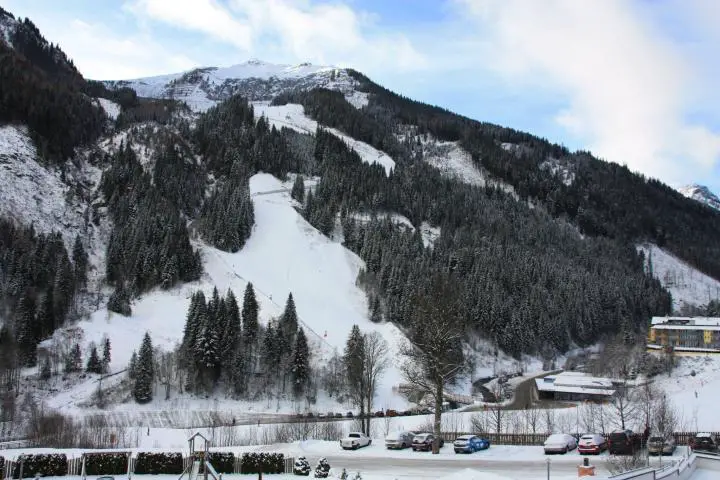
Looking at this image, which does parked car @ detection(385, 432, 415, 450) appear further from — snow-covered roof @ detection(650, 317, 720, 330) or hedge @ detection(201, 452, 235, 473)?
snow-covered roof @ detection(650, 317, 720, 330)

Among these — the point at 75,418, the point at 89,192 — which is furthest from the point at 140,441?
the point at 89,192

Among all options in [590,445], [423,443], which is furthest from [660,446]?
[423,443]

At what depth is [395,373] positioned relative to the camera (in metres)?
98.9

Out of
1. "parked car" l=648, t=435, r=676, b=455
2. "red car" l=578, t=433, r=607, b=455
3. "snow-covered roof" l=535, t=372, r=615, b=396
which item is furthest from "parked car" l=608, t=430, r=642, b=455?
"snow-covered roof" l=535, t=372, r=615, b=396

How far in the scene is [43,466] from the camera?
3288 cm

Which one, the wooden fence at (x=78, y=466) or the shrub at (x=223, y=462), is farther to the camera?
the shrub at (x=223, y=462)

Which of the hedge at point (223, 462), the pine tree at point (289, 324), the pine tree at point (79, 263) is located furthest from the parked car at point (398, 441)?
the pine tree at point (79, 263)

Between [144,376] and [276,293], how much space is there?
36.0 metres

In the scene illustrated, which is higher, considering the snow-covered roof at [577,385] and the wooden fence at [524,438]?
the snow-covered roof at [577,385]

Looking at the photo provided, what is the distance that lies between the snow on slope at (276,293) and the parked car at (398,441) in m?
41.7

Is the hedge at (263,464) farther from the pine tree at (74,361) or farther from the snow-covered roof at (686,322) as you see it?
the snow-covered roof at (686,322)

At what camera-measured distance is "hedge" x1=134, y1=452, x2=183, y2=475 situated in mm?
34812

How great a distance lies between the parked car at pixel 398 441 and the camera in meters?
47.0

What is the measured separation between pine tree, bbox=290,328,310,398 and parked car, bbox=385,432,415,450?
4535cm
